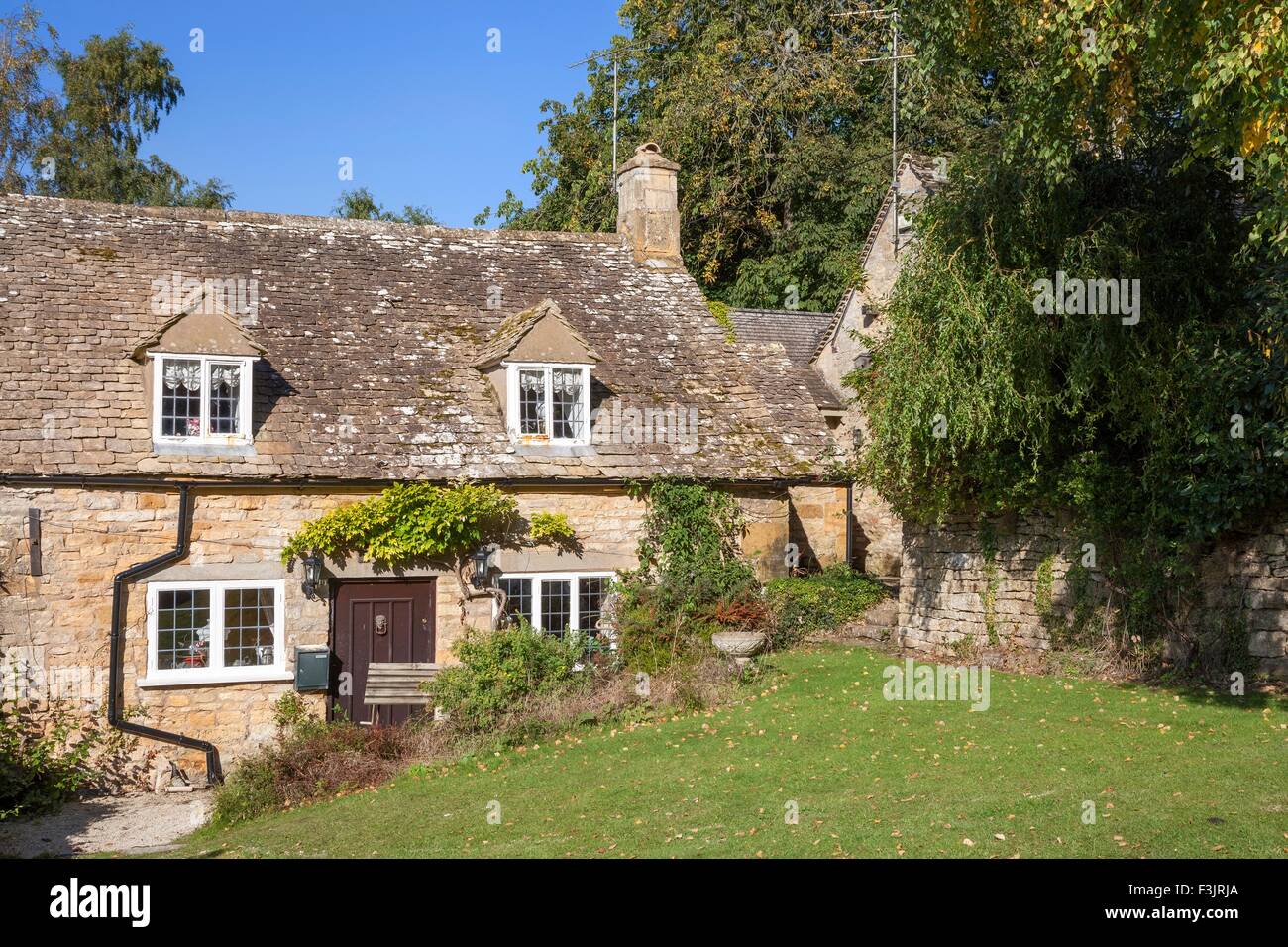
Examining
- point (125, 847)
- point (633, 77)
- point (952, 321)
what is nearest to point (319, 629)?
point (125, 847)

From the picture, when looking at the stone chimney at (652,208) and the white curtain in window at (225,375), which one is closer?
the white curtain in window at (225,375)

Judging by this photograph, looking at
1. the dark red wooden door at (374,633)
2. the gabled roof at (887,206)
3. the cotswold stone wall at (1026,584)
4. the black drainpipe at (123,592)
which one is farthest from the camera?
the gabled roof at (887,206)

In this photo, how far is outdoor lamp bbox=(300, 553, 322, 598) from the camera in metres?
15.2

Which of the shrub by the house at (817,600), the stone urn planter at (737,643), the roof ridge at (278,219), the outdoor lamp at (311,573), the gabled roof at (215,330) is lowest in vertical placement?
the stone urn planter at (737,643)

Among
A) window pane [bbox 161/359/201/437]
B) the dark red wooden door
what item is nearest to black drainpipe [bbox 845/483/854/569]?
the dark red wooden door

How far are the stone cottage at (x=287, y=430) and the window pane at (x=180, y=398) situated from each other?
0.12ft

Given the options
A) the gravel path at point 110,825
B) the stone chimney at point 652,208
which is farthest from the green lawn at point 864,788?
the stone chimney at point 652,208

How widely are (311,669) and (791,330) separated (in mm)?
18886

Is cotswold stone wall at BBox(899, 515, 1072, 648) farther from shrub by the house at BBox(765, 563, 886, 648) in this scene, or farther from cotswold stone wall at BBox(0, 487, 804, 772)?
cotswold stone wall at BBox(0, 487, 804, 772)

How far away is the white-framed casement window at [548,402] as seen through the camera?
55.8 ft

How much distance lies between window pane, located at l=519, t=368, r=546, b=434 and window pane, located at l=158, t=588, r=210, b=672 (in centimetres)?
515

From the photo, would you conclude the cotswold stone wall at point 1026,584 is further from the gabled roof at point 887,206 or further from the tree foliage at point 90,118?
the tree foliage at point 90,118

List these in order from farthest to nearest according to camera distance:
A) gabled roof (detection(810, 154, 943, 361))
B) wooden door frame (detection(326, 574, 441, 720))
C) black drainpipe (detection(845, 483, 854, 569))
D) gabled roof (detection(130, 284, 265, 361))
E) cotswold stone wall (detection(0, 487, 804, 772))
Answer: black drainpipe (detection(845, 483, 854, 569))
gabled roof (detection(810, 154, 943, 361))
wooden door frame (detection(326, 574, 441, 720))
gabled roof (detection(130, 284, 265, 361))
cotswold stone wall (detection(0, 487, 804, 772))
